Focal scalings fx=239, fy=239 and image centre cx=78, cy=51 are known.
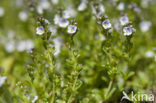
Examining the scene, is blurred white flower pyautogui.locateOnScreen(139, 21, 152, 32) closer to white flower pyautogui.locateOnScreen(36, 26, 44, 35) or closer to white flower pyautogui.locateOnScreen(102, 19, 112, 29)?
white flower pyautogui.locateOnScreen(102, 19, 112, 29)

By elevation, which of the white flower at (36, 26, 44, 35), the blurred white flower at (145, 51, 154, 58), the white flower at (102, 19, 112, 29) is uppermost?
the white flower at (36, 26, 44, 35)

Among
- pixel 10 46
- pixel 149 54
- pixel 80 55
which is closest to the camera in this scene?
pixel 80 55

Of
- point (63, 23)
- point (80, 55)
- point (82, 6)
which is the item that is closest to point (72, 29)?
point (63, 23)

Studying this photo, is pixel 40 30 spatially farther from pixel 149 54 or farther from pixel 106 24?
pixel 149 54

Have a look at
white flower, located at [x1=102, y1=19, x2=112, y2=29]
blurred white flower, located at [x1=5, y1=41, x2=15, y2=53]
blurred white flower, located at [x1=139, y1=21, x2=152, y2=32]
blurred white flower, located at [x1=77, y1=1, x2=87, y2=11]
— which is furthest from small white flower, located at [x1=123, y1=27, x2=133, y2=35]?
blurred white flower, located at [x1=5, y1=41, x2=15, y2=53]

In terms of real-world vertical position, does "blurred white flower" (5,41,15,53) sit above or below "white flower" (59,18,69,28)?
below

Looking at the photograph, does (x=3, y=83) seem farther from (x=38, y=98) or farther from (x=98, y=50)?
(x=98, y=50)

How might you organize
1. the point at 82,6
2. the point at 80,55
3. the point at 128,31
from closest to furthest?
the point at 128,31, the point at 80,55, the point at 82,6

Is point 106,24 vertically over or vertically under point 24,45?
over

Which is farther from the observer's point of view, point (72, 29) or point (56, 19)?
point (56, 19)
